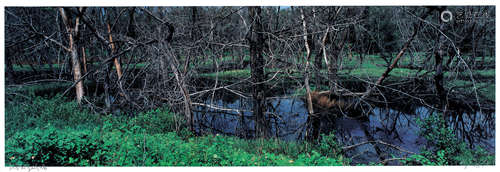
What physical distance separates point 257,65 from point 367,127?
2.81 m

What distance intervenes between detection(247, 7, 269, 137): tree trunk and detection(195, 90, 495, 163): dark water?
0.21 meters

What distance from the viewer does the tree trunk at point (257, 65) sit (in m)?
5.16

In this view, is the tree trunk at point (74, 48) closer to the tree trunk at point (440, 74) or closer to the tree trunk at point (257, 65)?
the tree trunk at point (257, 65)

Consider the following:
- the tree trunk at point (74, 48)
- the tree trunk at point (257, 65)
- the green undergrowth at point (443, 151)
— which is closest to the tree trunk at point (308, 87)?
the tree trunk at point (257, 65)

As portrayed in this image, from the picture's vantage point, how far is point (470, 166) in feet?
12.1

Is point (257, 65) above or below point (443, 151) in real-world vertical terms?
above

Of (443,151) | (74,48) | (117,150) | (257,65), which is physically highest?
(74,48)

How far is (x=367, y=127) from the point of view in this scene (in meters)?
6.19

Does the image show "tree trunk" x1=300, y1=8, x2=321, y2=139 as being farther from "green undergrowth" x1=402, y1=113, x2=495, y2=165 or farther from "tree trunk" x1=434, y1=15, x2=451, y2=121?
"tree trunk" x1=434, y1=15, x2=451, y2=121

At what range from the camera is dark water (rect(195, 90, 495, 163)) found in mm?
4961

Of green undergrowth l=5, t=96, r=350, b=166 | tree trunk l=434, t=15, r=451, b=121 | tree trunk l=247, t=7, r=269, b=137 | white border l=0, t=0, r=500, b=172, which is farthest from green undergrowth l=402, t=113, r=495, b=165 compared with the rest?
tree trunk l=247, t=7, r=269, b=137
